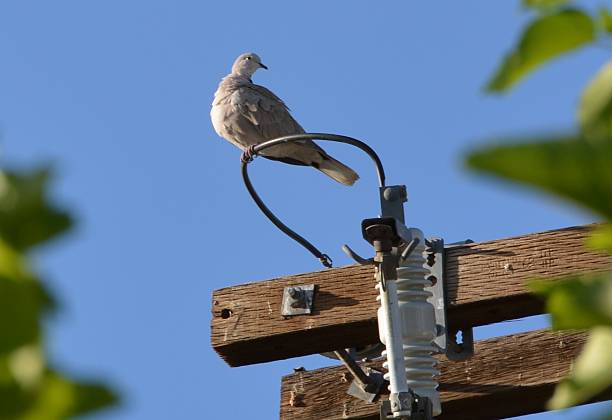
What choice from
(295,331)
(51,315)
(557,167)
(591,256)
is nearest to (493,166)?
(557,167)

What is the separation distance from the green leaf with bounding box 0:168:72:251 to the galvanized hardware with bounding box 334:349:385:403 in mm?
2997

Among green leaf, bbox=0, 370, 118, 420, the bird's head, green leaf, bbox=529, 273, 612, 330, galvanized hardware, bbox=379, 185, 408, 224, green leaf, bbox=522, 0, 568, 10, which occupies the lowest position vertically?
green leaf, bbox=0, 370, 118, 420

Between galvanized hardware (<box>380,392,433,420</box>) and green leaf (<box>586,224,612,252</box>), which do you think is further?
galvanized hardware (<box>380,392,433,420</box>)

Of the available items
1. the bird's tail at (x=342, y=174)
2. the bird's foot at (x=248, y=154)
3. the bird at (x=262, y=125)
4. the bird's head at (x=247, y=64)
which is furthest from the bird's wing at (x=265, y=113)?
the bird's foot at (x=248, y=154)

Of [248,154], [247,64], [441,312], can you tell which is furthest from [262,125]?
[441,312]

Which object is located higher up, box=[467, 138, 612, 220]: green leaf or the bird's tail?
the bird's tail

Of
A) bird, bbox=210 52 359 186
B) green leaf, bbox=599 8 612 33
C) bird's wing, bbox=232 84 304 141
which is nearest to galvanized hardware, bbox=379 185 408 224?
green leaf, bbox=599 8 612 33

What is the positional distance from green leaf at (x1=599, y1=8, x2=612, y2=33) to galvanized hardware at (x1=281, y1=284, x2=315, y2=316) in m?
2.81

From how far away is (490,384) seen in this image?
10.7 ft

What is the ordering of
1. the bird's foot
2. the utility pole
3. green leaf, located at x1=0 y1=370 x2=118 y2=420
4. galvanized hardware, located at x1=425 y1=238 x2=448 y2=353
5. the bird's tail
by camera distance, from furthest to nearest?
the bird's tail, the bird's foot, galvanized hardware, located at x1=425 y1=238 x2=448 y2=353, the utility pole, green leaf, located at x1=0 y1=370 x2=118 y2=420

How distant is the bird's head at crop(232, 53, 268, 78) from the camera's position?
10.4 meters

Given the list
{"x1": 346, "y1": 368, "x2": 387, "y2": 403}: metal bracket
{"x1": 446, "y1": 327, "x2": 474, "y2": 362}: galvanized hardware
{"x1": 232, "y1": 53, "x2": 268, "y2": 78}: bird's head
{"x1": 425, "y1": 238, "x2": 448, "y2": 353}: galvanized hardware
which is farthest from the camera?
{"x1": 232, "y1": 53, "x2": 268, "y2": 78}: bird's head

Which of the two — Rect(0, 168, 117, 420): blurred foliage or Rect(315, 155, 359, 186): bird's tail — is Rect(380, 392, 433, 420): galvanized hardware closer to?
Rect(0, 168, 117, 420): blurred foliage

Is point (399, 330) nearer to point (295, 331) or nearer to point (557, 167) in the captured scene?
point (295, 331)
